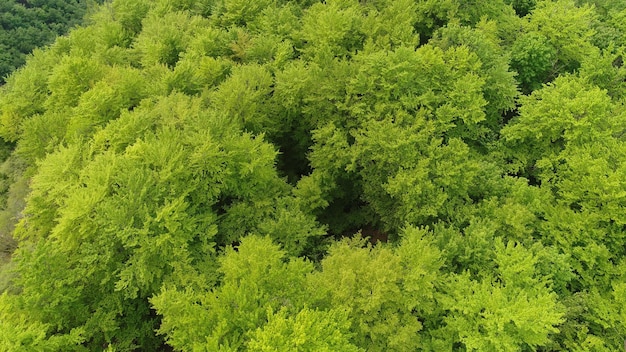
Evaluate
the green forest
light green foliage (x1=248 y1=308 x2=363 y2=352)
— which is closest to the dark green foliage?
the green forest

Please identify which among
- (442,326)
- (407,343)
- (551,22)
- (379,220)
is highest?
(551,22)

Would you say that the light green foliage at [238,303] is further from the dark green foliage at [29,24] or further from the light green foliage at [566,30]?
the dark green foliage at [29,24]

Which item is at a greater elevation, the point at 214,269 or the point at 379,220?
the point at 214,269

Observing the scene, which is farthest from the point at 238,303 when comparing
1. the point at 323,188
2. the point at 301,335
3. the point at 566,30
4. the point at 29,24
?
the point at 29,24

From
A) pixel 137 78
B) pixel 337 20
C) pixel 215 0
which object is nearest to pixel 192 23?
pixel 215 0

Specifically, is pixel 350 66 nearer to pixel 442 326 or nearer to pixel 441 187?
pixel 441 187

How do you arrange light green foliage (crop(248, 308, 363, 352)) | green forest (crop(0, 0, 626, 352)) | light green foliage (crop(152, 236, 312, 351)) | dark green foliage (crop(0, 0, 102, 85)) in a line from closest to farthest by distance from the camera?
light green foliage (crop(248, 308, 363, 352))
light green foliage (crop(152, 236, 312, 351))
green forest (crop(0, 0, 626, 352))
dark green foliage (crop(0, 0, 102, 85))

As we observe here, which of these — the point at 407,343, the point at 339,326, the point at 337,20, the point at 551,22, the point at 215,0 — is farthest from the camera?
the point at 215,0

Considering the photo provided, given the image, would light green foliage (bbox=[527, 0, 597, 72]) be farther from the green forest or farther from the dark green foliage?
the dark green foliage
